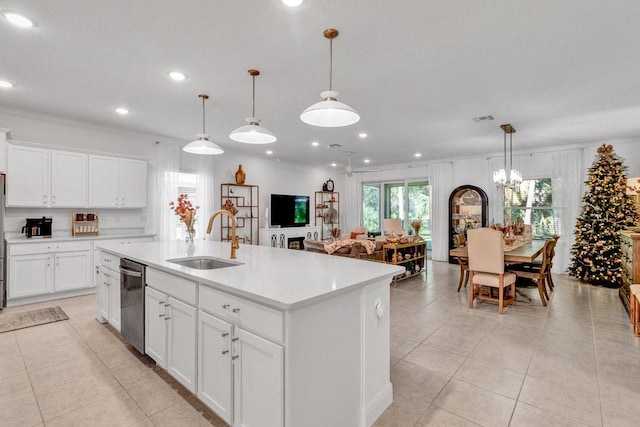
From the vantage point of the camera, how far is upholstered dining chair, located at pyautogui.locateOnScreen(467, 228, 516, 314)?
13.0 ft

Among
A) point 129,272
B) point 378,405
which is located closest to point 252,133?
point 129,272

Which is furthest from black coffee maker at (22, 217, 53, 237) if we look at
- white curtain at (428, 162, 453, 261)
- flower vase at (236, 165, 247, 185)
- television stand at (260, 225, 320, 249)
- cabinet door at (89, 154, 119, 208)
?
white curtain at (428, 162, 453, 261)

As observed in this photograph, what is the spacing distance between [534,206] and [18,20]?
27.9 feet

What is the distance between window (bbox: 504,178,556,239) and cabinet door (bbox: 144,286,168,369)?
7382 mm

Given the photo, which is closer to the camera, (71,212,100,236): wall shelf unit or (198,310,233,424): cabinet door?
(198,310,233,424): cabinet door

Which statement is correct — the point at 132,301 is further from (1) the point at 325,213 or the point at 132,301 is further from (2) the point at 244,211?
(1) the point at 325,213

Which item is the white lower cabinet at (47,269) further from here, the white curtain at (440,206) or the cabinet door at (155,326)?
the white curtain at (440,206)

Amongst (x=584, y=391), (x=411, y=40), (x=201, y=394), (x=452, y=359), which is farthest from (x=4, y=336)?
(x=584, y=391)

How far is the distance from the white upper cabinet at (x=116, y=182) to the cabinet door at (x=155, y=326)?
11.0 feet

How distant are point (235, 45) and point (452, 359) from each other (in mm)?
3357

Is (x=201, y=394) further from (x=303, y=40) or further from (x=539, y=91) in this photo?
(x=539, y=91)

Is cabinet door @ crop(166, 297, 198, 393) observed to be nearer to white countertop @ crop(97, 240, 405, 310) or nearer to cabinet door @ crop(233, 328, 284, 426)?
white countertop @ crop(97, 240, 405, 310)

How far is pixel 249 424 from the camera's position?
167 cm

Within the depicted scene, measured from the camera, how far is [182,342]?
2180mm
